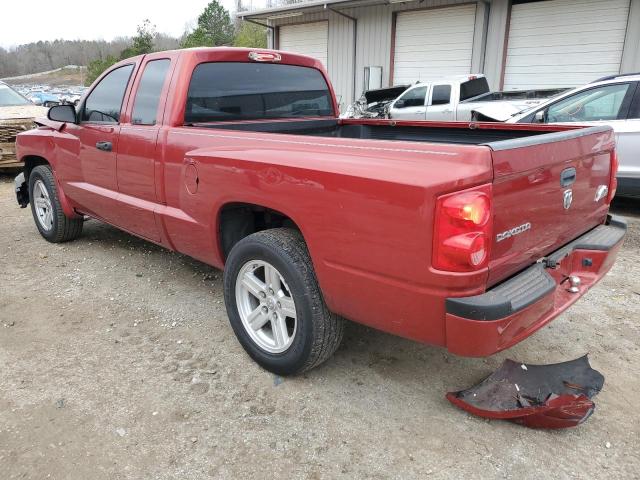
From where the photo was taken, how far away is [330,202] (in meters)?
2.35

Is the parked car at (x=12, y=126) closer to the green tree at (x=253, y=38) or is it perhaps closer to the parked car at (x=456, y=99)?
the parked car at (x=456, y=99)

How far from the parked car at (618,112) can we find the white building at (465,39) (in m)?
6.53

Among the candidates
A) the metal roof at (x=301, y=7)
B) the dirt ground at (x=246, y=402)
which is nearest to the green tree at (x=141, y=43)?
the metal roof at (x=301, y=7)

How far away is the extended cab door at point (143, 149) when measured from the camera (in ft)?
11.7

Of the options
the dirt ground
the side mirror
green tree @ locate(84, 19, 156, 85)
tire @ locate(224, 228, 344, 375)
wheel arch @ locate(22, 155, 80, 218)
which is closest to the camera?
the dirt ground

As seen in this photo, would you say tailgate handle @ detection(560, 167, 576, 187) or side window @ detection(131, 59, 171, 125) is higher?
side window @ detection(131, 59, 171, 125)

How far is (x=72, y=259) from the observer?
500 centimetres

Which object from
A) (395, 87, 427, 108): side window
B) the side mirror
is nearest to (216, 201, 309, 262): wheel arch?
the side mirror

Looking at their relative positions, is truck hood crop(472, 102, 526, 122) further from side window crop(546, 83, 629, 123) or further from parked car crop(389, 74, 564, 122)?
side window crop(546, 83, 629, 123)

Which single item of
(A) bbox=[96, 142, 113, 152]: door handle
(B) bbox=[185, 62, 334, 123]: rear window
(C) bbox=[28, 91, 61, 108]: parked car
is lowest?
(C) bbox=[28, 91, 61, 108]: parked car

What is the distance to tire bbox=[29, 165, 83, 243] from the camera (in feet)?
16.7

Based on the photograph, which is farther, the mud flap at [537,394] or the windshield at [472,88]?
the windshield at [472,88]

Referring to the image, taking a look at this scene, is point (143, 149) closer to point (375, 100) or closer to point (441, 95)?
point (441, 95)

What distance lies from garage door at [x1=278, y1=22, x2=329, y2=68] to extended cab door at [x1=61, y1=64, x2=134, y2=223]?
13.5 meters
